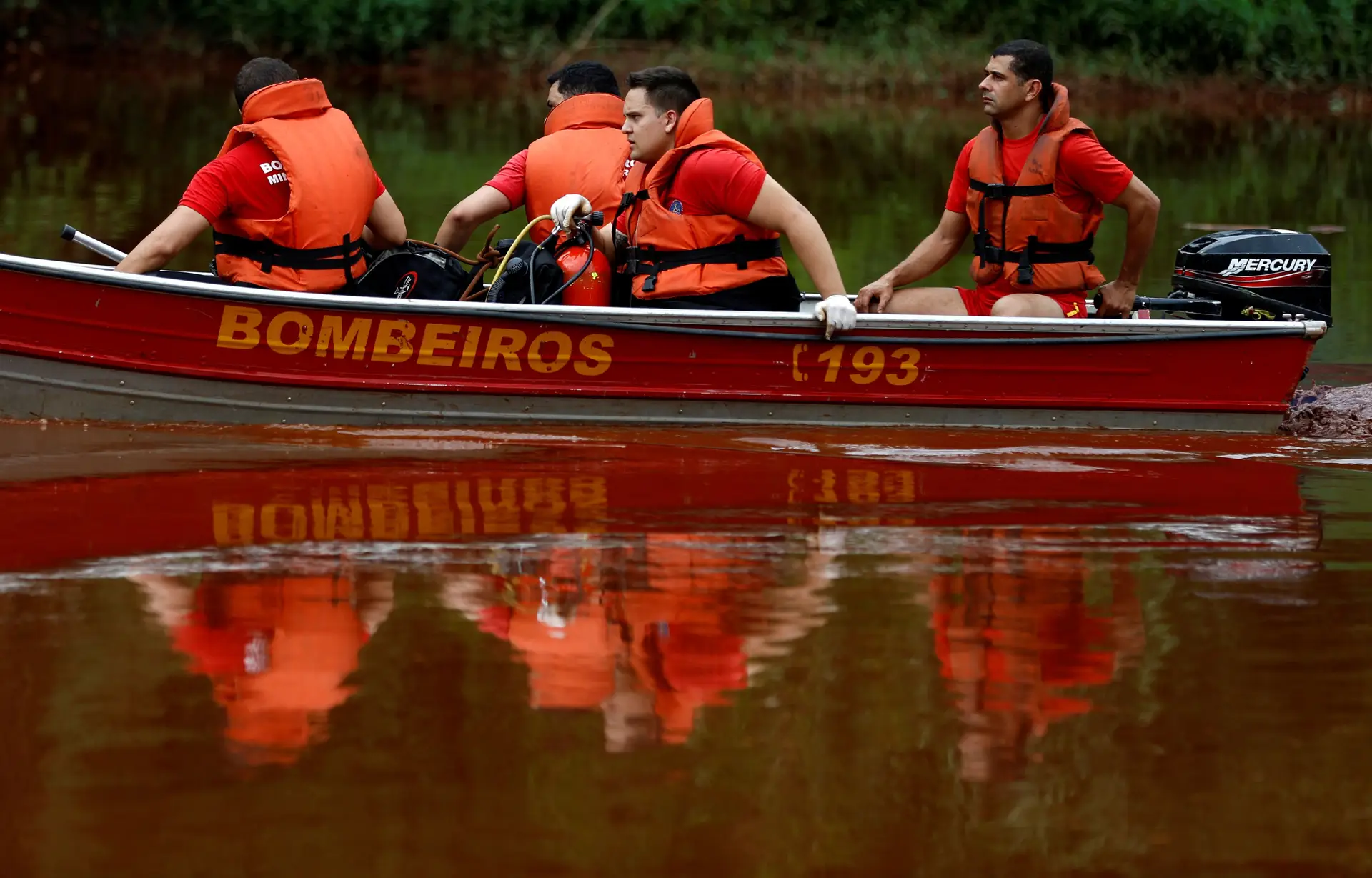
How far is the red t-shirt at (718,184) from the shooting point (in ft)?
23.9

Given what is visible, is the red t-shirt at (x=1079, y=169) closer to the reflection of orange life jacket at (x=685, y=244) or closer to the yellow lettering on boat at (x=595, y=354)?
the reflection of orange life jacket at (x=685, y=244)

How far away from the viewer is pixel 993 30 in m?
26.7

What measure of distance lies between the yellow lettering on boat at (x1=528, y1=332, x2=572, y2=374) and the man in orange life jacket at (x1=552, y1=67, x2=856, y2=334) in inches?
14.8

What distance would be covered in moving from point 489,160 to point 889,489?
12.3m

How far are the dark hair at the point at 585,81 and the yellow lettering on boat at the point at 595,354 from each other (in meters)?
1.19

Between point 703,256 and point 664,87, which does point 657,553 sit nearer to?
point 703,256

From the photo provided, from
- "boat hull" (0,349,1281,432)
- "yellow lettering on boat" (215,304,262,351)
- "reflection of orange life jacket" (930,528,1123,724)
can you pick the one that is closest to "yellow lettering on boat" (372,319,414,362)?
"boat hull" (0,349,1281,432)

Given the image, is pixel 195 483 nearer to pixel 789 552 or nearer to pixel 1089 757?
pixel 789 552

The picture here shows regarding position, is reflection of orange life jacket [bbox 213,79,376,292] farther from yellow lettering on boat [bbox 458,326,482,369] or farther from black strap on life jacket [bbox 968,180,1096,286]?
black strap on life jacket [bbox 968,180,1096,286]

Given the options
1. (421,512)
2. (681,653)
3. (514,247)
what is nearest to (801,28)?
(514,247)

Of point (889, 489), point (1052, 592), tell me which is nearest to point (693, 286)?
point (889, 489)

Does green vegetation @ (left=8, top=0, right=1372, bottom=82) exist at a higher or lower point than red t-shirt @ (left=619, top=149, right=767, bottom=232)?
higher

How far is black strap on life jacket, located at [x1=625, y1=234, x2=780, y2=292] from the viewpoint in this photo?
24.8 ft

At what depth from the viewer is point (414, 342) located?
24.6 feet
